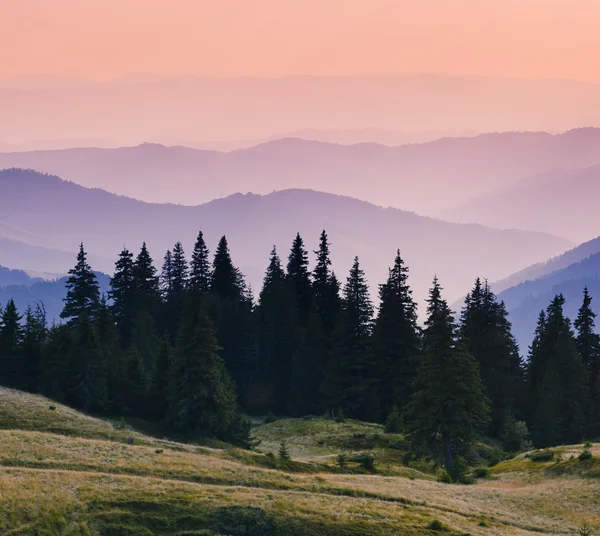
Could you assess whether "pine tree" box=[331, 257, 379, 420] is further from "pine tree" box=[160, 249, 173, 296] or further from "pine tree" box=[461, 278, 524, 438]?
"pine tree" box=[160, 249, 173, 296]

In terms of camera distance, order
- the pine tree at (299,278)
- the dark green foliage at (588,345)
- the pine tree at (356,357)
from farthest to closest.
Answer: the pine tree at (299,278) < the dark green foliage at (588,345) < the pine tree at (356,357)

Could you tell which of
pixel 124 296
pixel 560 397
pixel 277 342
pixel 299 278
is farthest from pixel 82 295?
pixel 560 397

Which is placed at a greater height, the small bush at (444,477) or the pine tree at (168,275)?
the pine tree at (168,275)

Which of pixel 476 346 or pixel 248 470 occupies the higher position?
pixel 476 346

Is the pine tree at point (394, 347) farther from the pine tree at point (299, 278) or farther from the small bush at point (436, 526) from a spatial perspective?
the small bush at point (436, 526)

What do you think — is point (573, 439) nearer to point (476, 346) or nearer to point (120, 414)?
point (476, 346)

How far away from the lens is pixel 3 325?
262ft

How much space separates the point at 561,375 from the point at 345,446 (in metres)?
33.9

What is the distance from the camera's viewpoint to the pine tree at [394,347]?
97.9m

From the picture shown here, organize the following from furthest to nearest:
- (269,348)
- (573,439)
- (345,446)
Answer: (269,348)
(573,439)
(345,446)

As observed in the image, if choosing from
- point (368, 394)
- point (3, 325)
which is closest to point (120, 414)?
point (3, 325)

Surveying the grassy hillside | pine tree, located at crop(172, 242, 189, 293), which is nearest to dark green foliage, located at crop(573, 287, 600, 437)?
the grassy hillside

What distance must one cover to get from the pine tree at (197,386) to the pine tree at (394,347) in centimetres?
2918

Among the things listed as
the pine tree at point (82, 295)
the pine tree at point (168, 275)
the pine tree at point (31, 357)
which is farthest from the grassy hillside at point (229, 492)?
the pine tree at point (168, 275)
